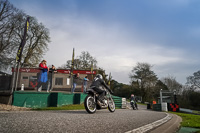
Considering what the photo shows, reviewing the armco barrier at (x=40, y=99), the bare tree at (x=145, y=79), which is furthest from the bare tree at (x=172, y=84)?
the armco barrier at (x=40, y=99)

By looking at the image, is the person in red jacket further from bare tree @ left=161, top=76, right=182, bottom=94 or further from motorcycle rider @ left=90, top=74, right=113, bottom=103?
bare tree @ left=161, top=76, right=182, bottom=94

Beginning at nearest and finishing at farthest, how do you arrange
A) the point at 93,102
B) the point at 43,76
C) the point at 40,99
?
the point at 93,102
the point at 40,99
the point at 43,76

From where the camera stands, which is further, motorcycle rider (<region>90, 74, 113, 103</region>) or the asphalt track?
motorcycle rider (<region>90, 74, 113, 103</region>)

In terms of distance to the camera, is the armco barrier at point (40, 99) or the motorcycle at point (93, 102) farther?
the armco barrier at point (40, 99)

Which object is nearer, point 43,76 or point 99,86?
point 99,86

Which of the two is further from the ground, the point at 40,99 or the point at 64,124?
the point at 64,124

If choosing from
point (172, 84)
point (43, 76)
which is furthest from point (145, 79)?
point (43, 76)

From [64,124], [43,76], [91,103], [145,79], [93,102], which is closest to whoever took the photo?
[64,124]

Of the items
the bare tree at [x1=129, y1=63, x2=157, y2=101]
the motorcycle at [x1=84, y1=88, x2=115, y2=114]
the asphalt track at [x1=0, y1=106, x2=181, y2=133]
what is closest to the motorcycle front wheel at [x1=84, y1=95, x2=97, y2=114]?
the motorcycle at [x1=84, y1=88, x2=115, y2=114]

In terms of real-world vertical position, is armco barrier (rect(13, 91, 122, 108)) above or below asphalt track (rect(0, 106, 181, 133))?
below

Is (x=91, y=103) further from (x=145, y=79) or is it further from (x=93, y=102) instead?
(x=145, y=79)

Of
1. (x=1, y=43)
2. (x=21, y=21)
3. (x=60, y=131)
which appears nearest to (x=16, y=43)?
(x=1, y=43)

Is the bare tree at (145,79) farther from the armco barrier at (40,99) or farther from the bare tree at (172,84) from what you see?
the armco barrier at (40,99)

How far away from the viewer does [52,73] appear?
31.4 feet
